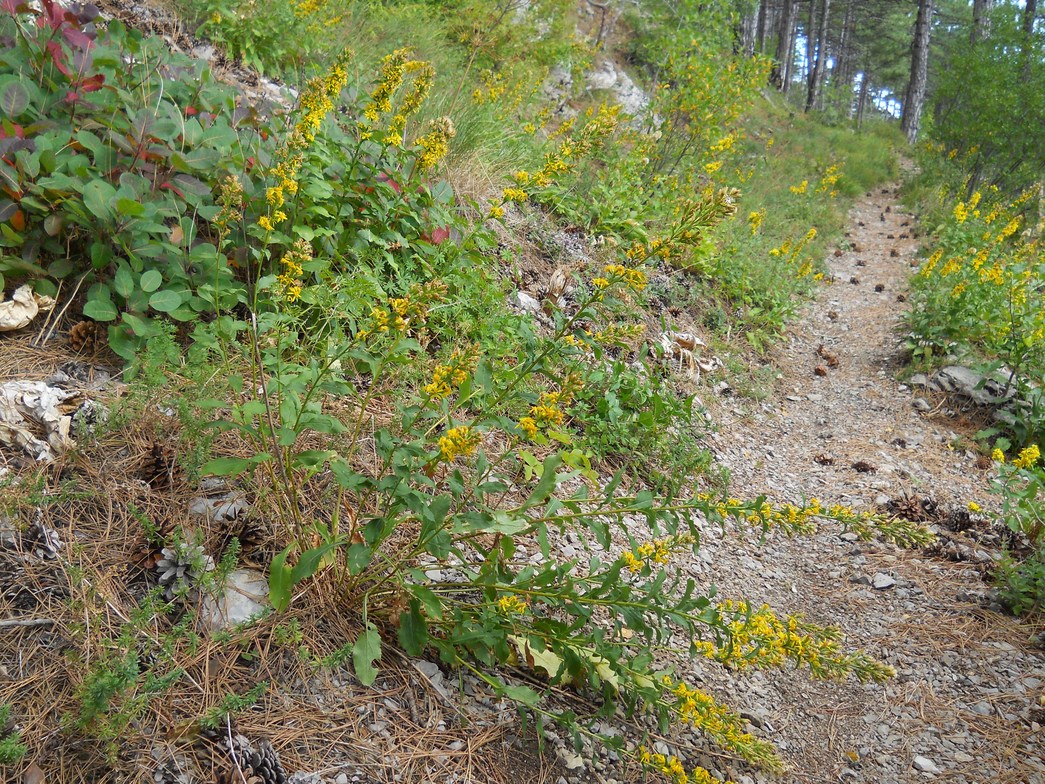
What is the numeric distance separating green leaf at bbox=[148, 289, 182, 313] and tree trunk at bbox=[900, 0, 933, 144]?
21.4 metres

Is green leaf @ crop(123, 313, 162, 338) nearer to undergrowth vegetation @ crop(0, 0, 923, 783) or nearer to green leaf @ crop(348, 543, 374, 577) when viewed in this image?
undergrowth vegetation @ crop(0, 0, 923, 783)

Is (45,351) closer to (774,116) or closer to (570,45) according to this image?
(570,45)

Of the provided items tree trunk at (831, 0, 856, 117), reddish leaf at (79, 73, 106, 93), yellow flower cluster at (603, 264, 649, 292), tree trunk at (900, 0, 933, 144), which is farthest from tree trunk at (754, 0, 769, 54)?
yellow flower cluster at (603, 264, 649, 292)

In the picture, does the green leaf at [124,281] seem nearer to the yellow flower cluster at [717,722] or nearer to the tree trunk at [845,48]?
the yellow flower cluster at [717,722]

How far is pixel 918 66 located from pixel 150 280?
22085 mm

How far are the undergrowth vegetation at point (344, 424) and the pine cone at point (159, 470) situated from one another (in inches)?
2.3

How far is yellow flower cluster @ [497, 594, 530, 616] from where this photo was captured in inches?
70.1

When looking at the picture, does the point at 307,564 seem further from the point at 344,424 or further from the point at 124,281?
the point at 124,281

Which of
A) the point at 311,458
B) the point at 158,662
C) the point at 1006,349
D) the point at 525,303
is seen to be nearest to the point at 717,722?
the point at 311,458

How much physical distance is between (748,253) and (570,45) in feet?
14.8

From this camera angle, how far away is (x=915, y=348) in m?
5.85

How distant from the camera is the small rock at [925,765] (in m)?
2.22

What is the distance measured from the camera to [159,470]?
206 centimetres

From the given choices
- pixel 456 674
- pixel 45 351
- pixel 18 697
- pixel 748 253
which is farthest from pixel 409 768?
pixel 748 253
